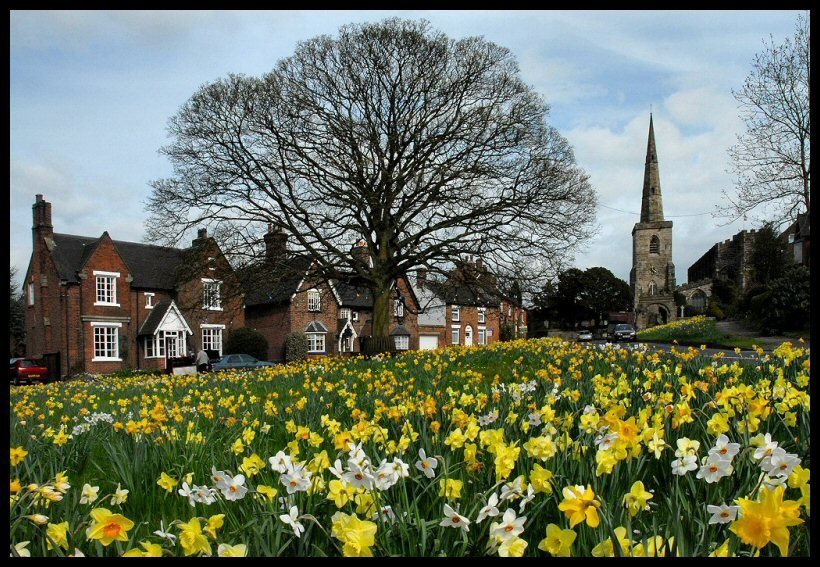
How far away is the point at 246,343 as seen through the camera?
43688 millimetres

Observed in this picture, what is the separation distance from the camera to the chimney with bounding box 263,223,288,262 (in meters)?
23.2

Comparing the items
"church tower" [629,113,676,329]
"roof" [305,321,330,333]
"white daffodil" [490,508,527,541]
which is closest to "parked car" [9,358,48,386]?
"roof" [305,321,330,333]

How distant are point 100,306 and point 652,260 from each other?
77.9m

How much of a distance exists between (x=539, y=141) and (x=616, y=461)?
21.6m

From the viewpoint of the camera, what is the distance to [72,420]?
727 centimetres

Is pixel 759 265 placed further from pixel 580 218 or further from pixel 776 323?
pixel 580 218

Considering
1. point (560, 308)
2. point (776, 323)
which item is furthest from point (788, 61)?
point (560, 308)

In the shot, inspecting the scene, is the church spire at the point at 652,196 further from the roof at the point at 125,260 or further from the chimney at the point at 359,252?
the chimney at the point at 359,252

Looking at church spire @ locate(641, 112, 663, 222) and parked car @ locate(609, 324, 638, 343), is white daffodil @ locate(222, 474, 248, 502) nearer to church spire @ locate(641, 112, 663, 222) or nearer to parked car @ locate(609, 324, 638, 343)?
parked car @ locate(609, 324, 638, 343)

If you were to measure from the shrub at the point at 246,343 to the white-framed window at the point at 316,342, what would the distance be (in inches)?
172

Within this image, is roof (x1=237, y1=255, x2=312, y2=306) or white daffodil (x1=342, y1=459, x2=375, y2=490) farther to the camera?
roof (x1=237, y1=255, x2=312, y2=306)

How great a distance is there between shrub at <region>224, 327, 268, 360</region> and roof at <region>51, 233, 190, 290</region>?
548 centimetres
